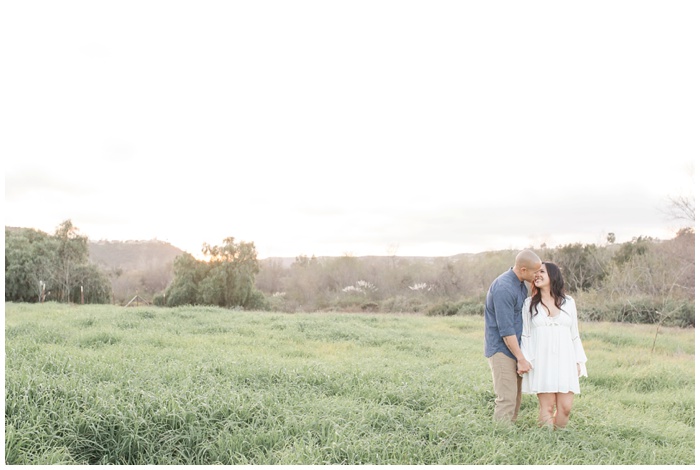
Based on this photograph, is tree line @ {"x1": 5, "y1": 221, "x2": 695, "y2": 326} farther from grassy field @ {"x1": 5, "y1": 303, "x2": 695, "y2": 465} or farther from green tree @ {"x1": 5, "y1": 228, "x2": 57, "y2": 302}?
grassy field @ {"x1": 5, "y1": 303, "x2": 695, "y2": 465}

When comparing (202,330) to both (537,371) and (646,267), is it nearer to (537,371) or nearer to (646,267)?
(537,371)

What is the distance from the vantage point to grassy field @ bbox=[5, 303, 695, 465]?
12.5 feet

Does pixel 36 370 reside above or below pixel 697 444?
above

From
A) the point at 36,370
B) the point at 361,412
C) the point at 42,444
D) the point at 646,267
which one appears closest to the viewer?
the point at 42,444

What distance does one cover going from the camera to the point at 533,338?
430cm

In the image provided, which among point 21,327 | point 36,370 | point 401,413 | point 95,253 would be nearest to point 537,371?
point 401,413

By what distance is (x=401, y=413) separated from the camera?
4.63 metres

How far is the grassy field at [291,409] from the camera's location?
12.5ft

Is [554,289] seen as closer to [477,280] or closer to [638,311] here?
[638,311]

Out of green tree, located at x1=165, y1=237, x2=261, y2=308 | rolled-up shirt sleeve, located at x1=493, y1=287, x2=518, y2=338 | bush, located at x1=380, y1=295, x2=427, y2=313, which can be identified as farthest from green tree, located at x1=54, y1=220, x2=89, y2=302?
rolled-up shirt sleeve, located at x1=493, y1=287, x2=518, y2=338

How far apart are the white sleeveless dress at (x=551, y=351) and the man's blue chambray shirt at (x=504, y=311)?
0.11 meters

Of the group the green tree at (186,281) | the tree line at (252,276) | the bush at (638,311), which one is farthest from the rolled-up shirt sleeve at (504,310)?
the green tree at (186,281)

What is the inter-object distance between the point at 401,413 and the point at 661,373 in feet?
17.1

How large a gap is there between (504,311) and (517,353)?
34cm
